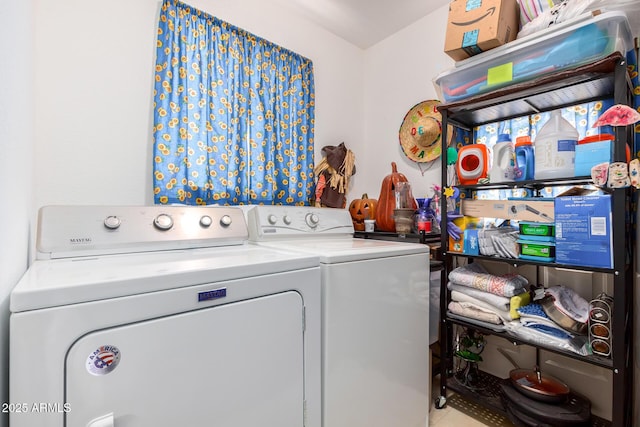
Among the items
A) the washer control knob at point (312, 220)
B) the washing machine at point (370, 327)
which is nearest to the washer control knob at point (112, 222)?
the washing machine at point (370, 327)

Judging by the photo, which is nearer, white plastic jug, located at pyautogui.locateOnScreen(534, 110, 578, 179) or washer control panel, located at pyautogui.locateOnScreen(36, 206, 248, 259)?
washer control panel, located at pyautogui.locateOnScreen(36, 206, 248, 259)

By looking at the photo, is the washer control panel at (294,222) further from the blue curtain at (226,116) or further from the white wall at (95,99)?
the white wall at (95,99)

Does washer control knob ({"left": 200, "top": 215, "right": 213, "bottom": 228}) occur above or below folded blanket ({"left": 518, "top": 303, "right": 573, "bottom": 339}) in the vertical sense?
above

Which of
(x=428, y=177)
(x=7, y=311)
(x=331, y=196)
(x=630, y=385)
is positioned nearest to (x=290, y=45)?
(x=331, y=196)

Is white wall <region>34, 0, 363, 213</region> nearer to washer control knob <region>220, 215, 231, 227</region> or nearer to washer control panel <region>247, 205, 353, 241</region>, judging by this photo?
washer control knob <region>220, 215, 231, 227</region>

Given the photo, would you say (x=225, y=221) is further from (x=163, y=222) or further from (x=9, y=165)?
(x=9, y=165)

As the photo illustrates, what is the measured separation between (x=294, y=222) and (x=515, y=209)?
1.20 metres

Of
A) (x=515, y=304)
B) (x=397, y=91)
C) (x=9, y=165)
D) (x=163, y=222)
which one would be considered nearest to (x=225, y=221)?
(x=163, y=222)

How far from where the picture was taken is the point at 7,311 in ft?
2.02

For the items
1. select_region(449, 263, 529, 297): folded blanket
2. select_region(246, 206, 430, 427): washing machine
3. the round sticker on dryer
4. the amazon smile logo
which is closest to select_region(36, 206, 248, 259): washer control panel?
select_region(246, 206, 430, 427): washing machine

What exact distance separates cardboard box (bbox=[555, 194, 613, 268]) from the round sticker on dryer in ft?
5.62

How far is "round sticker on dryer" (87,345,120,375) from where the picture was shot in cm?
64

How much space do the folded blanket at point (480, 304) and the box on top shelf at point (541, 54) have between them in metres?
1.16

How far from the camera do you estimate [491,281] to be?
1.56 metres
